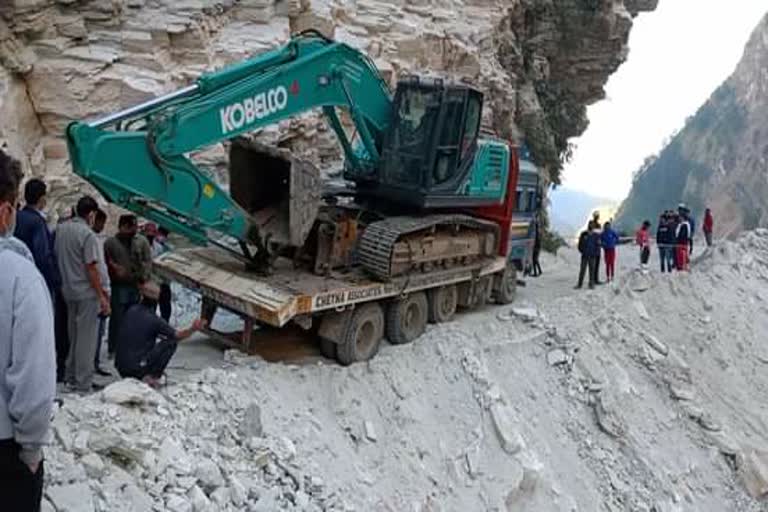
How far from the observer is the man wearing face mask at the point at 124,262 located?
8484 millimetres

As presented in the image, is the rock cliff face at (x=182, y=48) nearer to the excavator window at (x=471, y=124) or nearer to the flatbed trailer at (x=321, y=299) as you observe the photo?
the flatbed trailer at (x=321, y=299)

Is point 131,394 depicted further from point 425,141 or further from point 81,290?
point 425,141

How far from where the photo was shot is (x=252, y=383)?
8.07 m

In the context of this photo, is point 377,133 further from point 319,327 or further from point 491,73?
point 491,73

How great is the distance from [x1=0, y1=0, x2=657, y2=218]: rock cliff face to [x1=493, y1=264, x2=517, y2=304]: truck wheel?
432 cm

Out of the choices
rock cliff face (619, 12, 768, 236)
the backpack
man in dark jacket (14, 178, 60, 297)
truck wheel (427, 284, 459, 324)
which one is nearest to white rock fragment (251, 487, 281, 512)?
man in dark jacket (14, 178, 60, 297)

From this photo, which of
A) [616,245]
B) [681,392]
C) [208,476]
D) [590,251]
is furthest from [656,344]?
[208,476]

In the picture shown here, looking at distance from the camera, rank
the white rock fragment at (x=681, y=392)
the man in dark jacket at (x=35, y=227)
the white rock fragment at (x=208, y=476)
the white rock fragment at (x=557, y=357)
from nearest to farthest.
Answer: the white rock fragment at (x=208, y=476) → the man in dark jacket at (x=35, y=227) → the white rock fragment at (x=557, y=357) → the white rock fragment at (x=681, y=392)

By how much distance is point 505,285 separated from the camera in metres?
13.2

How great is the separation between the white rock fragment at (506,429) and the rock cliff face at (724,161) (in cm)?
5363

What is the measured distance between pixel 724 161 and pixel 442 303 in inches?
2461

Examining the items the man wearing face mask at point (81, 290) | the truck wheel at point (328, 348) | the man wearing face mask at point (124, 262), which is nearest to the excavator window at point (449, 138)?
the truck wheel at point (328, 348)

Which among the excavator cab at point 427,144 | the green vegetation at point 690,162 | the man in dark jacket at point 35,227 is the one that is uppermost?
the excavator cab at point 427,144

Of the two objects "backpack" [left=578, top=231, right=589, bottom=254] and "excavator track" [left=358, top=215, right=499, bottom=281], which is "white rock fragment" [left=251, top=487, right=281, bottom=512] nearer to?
"excavator track" [left=358, top=215, right=499, bottom=281]
